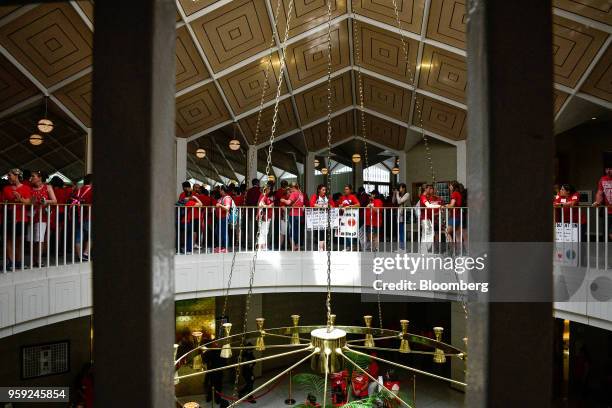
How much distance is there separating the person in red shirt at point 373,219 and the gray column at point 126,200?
8016mm

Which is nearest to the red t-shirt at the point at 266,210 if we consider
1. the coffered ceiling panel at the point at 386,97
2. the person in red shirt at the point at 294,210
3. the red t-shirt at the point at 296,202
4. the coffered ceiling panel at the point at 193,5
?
the person in red shirt at the point at 294,210

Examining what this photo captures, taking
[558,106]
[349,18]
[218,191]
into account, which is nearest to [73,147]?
[218,191]

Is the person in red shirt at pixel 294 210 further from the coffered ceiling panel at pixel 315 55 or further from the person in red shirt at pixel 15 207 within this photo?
the person in red shirt at pixel 15 207

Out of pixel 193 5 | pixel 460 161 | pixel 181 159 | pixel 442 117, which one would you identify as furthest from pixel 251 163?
pixel 460 161

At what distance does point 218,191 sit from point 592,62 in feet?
26.0

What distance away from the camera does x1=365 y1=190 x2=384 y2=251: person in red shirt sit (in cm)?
897

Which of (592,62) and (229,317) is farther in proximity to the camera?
(229,317)

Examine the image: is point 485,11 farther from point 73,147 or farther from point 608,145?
point 608,145

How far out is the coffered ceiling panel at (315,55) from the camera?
11070 mm

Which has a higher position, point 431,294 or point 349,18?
point 349,18

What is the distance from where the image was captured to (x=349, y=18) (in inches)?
425

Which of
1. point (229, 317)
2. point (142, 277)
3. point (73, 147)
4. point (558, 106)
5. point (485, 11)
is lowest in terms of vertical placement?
point (229, 317)

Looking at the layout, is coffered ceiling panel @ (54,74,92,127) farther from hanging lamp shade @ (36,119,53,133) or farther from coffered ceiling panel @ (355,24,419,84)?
coffered ceiling panel @ (355,24,419,84)

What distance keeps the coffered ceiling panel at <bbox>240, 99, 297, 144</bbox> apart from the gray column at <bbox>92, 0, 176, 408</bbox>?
11.7 m
